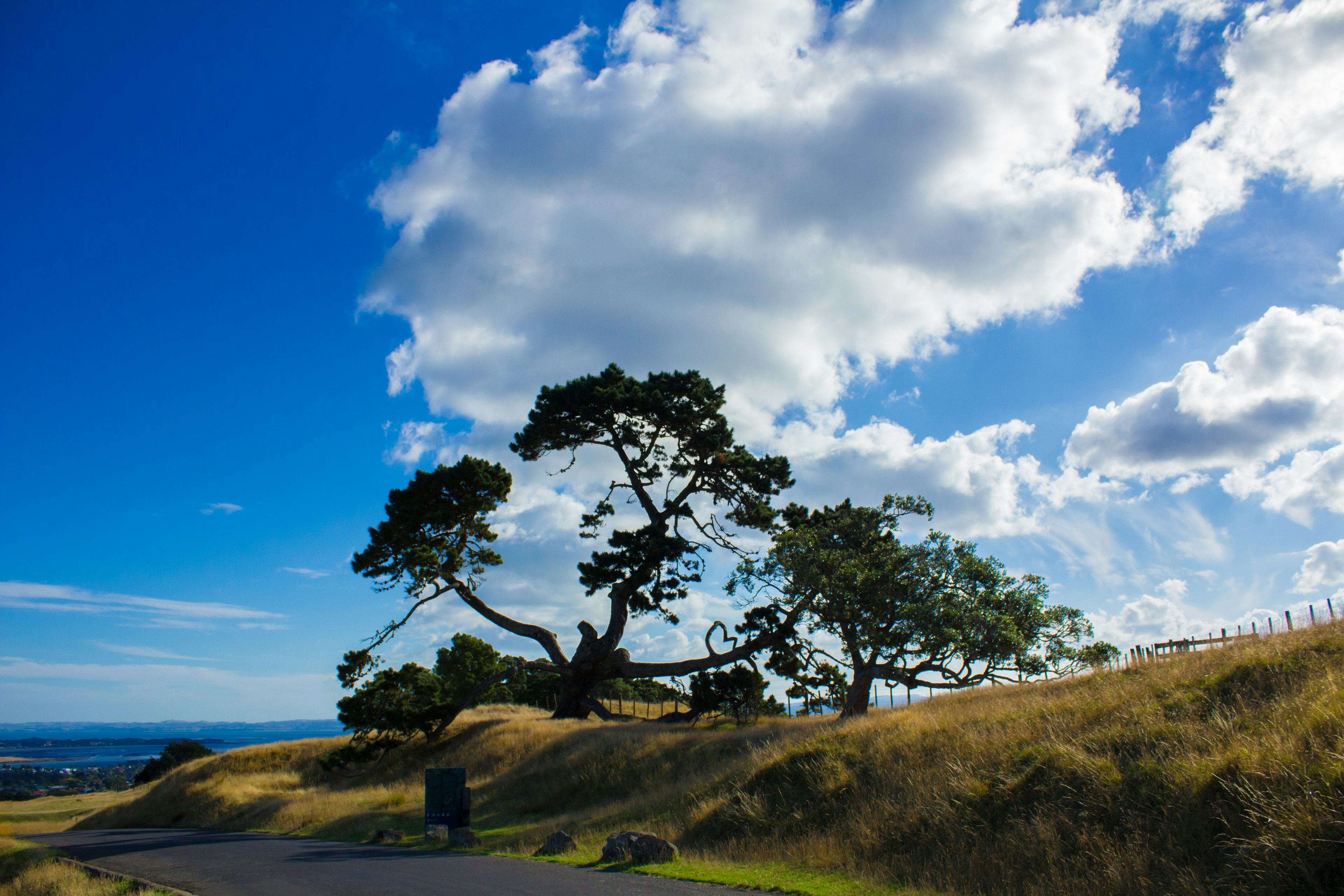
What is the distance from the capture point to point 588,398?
3359cm

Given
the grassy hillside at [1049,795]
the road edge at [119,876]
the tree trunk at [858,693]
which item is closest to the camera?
the grassy hillside at [1049,795]

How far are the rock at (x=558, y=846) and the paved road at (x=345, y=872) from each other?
78 cm

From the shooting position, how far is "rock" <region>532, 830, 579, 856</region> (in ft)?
48.4

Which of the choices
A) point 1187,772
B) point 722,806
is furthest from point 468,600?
point 1187,772

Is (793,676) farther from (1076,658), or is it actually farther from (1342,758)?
(1342,758)

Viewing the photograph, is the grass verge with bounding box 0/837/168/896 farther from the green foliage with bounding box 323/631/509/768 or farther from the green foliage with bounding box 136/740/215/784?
the green foliage with bounding box 136/740/215/784

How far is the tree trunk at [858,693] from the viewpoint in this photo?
26.3 metres

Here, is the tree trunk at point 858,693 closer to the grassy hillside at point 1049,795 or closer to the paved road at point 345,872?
the grassy hillside at point 1049,795

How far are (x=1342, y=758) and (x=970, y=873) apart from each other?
4345mm

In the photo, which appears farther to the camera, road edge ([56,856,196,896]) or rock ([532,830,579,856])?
rock ([532,830,579,856])

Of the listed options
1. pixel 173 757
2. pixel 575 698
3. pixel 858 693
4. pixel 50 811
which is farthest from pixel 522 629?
pixel 173 757

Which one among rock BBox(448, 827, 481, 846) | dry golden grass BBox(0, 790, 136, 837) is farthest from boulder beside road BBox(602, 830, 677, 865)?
dry golden grass BBox(0, 790, 136, 837)

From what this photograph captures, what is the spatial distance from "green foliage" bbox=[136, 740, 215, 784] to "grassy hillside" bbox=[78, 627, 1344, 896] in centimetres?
5478

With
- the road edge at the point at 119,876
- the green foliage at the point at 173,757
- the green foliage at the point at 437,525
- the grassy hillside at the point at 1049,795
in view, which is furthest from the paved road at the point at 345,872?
the green foliage at the point at 173,757
